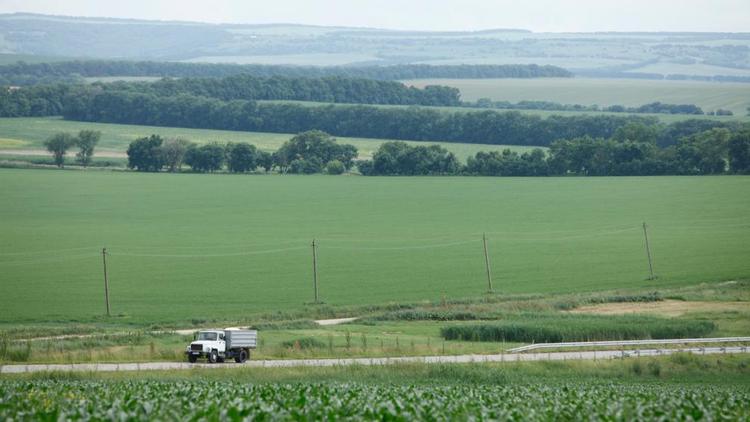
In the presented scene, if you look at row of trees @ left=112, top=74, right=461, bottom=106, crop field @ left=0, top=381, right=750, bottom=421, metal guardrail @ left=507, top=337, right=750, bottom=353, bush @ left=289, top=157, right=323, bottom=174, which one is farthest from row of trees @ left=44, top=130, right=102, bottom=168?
crop field @ left=0, top=381, right=750, bottom=421

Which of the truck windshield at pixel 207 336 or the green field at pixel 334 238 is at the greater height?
the green field at pixel 334 238

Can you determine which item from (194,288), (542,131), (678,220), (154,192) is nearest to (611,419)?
(194,288)

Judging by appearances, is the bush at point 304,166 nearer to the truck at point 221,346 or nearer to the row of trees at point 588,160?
the row of trees at point 588,160

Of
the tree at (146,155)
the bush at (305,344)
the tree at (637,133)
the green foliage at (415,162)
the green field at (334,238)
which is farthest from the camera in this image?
the tree at (637,133)

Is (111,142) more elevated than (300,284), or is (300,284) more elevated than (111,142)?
(111,142)

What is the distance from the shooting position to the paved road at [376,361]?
108ft

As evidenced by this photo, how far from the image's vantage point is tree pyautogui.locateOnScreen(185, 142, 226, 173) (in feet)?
396

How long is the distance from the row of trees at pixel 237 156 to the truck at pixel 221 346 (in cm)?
8541

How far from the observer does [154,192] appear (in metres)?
104

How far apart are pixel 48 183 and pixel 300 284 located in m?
54.6

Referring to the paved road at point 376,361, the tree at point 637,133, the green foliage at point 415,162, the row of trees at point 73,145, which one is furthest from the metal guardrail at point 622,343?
the row of trees at point 73,145

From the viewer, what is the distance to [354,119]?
15050 centimetres

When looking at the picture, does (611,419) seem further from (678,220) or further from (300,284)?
(678,220)

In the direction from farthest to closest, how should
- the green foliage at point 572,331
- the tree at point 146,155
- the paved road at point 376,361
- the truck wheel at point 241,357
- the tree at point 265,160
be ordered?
the tree at point 265,160 < the tree at point 146,155 < the green foliage at point 572,331 < the truck wheel at point 241,357 < the paved road at point 376,361
